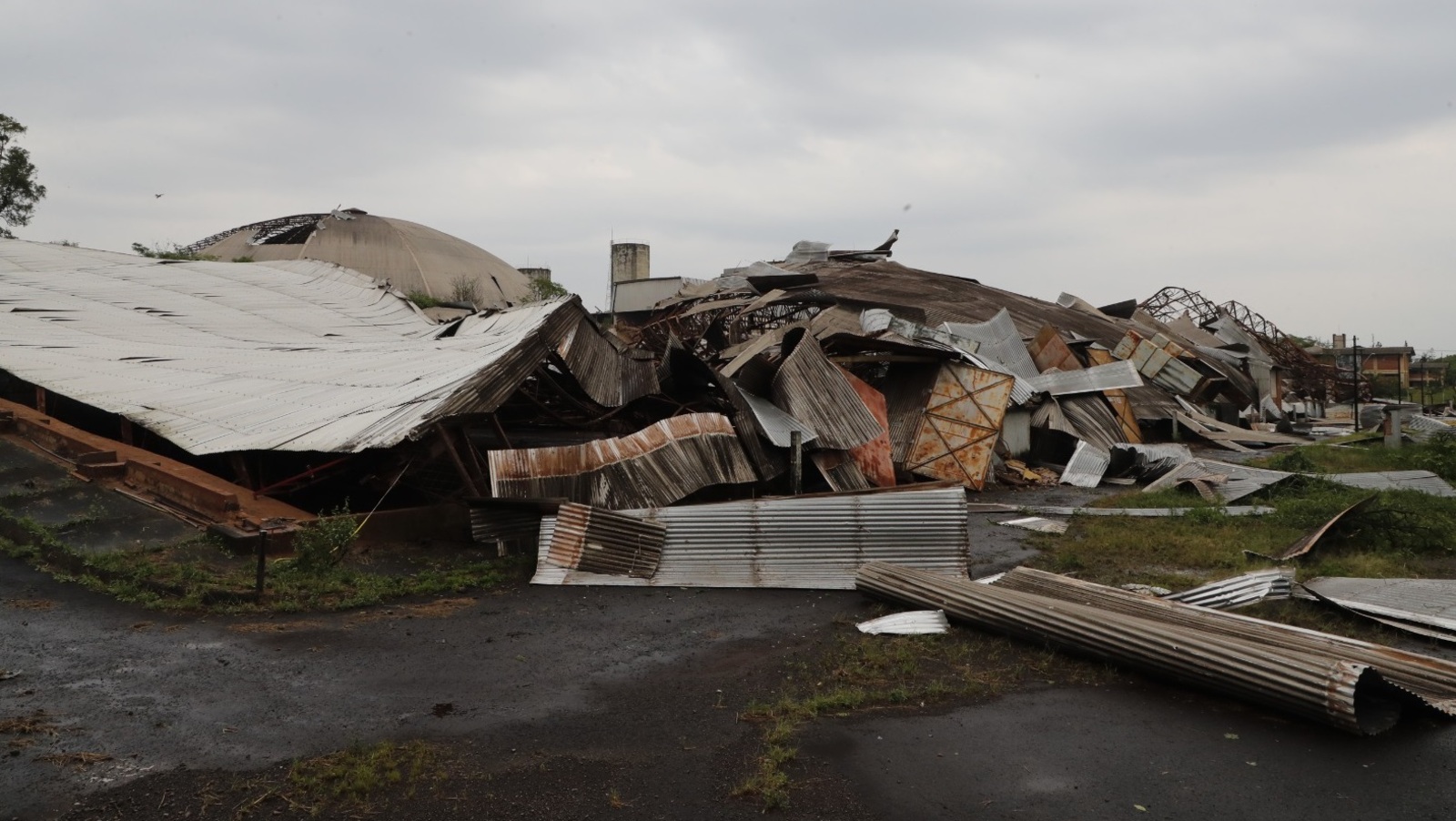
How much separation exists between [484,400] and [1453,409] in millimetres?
38451

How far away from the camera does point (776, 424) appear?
39.6ft

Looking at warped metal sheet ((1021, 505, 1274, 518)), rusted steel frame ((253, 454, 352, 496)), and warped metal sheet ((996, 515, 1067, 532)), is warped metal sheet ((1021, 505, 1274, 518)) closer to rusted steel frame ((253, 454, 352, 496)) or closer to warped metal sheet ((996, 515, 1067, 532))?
warped metal sheet ((996, 515, 1067, 532))

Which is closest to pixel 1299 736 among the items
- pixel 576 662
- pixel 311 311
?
pixel 576 662

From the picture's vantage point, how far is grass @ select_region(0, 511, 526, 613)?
7.53 m

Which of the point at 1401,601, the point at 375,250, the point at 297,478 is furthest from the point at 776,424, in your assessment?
the point at 375,250

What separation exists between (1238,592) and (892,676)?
315 cm

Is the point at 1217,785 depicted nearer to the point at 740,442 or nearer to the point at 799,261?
the point at 740,442

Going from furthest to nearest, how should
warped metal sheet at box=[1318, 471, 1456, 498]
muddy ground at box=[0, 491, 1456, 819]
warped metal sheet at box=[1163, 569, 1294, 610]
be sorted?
warped metal sheet at box=[1318, 471, 1456, 498] < warped metal sheet at box=[1163, 569, 1294, 610] < muddy ground at box=[0, 491, 1456, 819]

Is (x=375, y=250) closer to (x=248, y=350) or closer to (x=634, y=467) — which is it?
(x=248, y=350)

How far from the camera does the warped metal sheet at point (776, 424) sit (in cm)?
1184

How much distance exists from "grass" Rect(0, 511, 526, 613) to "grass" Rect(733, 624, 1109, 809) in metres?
3.61

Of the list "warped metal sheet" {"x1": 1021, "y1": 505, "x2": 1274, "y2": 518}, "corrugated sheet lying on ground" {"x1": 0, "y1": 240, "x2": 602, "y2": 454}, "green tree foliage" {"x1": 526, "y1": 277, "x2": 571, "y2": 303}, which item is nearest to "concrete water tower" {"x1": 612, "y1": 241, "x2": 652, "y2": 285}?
"green tree foliage" {"x1": 526, "y1": 277, "x2": 571, "y2": 303}

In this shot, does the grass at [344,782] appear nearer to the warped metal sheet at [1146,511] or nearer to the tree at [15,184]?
the warped metal sheet at [1146,511]

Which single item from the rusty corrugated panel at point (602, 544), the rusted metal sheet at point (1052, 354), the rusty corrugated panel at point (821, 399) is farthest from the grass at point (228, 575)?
the rusted metal sheet at point (1052, 354)
